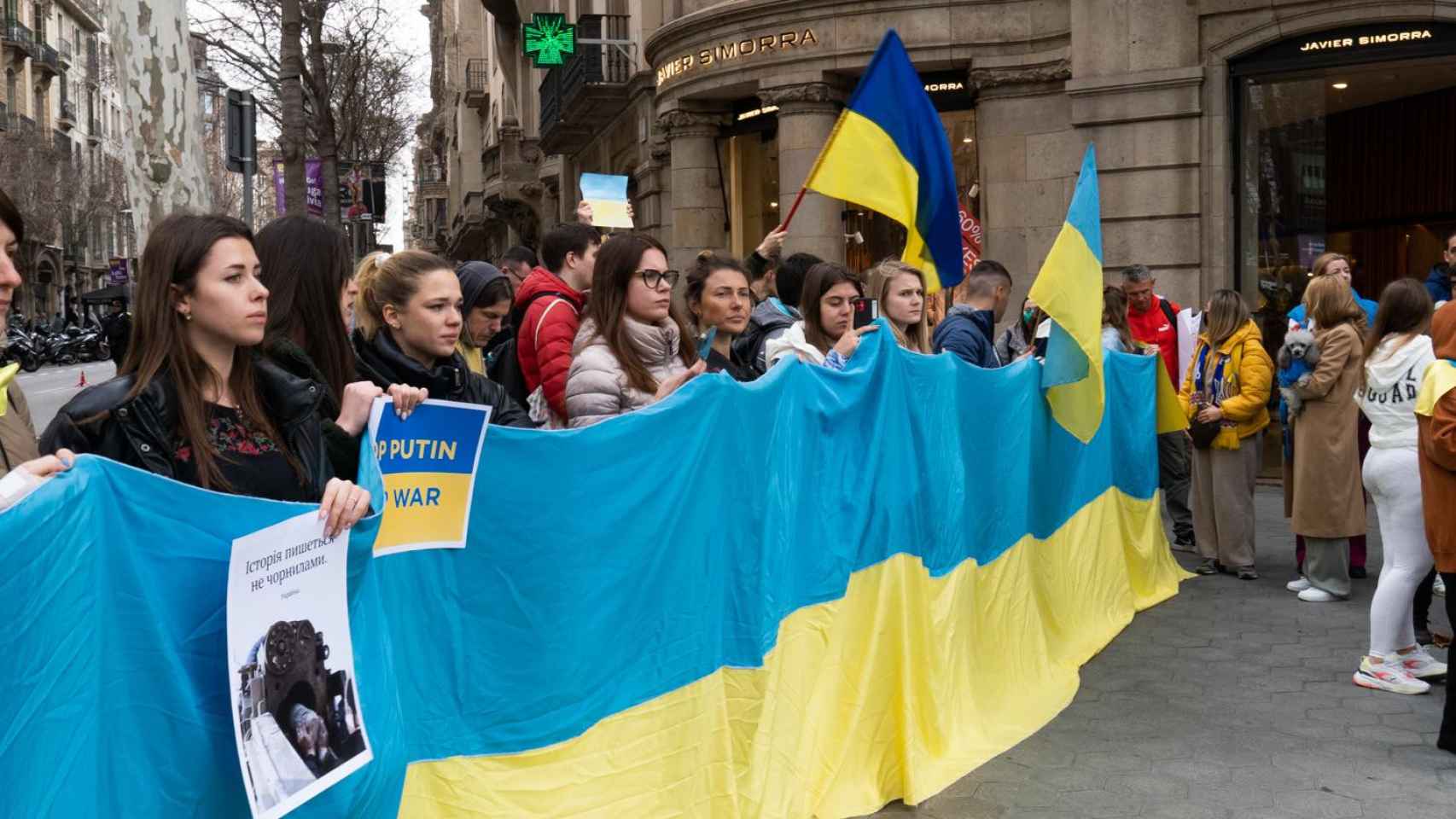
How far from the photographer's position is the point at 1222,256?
15.7 meters

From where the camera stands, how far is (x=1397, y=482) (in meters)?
6.99

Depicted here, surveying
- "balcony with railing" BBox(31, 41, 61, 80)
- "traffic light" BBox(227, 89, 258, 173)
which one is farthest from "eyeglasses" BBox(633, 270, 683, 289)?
"balcony with railing" BBox(31, 41, 61, 80)

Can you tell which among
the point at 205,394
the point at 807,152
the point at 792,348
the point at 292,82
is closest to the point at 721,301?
the point at 792,348

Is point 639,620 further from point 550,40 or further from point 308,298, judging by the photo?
point 550,40

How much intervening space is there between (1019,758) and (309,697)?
3.78 meters

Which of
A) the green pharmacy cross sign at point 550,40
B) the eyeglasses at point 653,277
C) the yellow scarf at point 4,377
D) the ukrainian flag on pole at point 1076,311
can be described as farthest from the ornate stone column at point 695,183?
the yellow scarf at point 4,377

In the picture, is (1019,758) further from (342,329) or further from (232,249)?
(232,249)

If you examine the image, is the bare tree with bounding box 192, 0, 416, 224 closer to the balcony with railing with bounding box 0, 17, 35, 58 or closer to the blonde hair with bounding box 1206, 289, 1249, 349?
the blonde hair with bounding box 1206, 289, 1249, 349

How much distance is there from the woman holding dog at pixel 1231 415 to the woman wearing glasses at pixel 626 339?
5.54m

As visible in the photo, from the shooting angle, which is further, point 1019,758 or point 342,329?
point 1019,758

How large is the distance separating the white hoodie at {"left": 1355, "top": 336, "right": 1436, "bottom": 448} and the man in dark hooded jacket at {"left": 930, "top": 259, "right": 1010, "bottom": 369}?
5.90 feet

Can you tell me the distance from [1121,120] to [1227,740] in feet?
35.6

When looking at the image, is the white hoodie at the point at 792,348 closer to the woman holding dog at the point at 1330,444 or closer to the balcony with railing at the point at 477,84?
the woman holding dog at the point at 1330,444

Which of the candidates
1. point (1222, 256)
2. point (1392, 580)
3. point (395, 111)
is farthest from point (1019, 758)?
point (395, 111)
